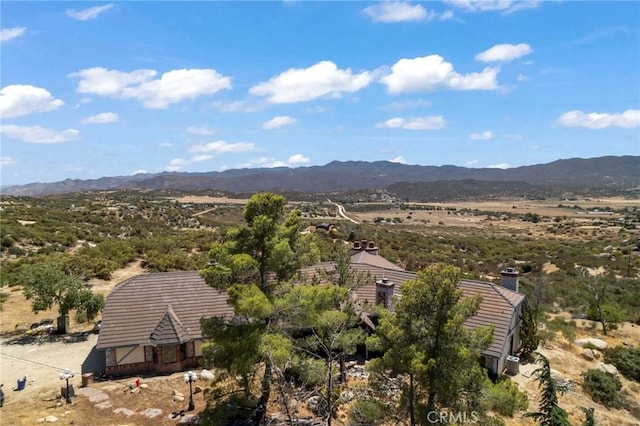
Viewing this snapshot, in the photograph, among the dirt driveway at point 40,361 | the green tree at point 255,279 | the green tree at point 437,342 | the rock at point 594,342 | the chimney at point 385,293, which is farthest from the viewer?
the rock at point 594,342

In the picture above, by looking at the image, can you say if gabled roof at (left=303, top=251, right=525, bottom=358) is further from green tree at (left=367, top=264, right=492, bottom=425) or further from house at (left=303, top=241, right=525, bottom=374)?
green tree at (left=367, top=264, right=492, bottom=425)

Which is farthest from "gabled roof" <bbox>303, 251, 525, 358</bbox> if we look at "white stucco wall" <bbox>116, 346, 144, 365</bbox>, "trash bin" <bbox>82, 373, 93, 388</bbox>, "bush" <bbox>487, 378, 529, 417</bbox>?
"trash bin" <bbox>82, 373, 93, 388</bbox>

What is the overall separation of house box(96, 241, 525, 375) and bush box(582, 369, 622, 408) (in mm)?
3274

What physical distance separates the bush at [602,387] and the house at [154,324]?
56.4ft

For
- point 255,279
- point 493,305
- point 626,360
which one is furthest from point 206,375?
point 626,360

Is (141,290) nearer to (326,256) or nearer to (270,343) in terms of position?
(270,343)

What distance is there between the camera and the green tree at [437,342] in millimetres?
10031

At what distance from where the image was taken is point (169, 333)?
19.5m

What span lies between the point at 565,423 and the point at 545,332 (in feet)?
53.5

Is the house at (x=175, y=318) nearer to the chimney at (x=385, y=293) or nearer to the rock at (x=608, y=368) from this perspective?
the chimney at (x=385, y=293)

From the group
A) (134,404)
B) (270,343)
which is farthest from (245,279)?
(134,404)

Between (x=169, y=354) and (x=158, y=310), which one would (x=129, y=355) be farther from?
(x=158, y=310)

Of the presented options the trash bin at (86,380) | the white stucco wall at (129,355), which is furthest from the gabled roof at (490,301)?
the trash bin at (86,380)

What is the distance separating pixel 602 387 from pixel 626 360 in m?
4.23
